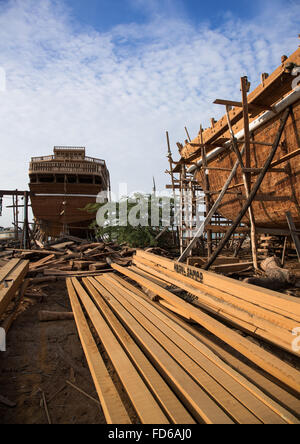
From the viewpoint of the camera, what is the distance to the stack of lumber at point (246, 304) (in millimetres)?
2715

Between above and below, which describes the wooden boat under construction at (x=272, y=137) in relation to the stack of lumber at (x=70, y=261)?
above

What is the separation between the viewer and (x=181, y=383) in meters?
2.10

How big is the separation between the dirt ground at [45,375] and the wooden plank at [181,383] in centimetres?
66

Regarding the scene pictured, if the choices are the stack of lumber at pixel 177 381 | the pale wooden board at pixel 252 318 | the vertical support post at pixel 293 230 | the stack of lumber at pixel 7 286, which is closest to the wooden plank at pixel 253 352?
the stack of lumber at pixel 177 381

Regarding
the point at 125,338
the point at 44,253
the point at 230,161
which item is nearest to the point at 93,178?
the point at 44,253

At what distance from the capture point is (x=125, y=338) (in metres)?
3.08

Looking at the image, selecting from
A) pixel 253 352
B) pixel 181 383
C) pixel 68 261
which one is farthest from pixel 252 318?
pixel 68 261

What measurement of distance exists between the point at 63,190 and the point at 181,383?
2415cm

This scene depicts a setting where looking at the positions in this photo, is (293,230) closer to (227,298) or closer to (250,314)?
(227,298)

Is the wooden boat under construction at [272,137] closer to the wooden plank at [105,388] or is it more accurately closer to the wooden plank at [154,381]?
the wooden plank at [154,381]

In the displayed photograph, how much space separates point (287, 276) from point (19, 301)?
18.8 ft

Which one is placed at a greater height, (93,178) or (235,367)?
(93,178)

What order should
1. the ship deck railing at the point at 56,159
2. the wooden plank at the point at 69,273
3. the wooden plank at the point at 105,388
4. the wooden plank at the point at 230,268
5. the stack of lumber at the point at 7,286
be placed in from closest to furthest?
the wooden plank at the point at 105,388 < the stack of lumber at the point at 7,286 < the wooden plank at the point at 230,268 < the wooden plank at the point at 69,273 < the ship deck railing at the point at 56,159
